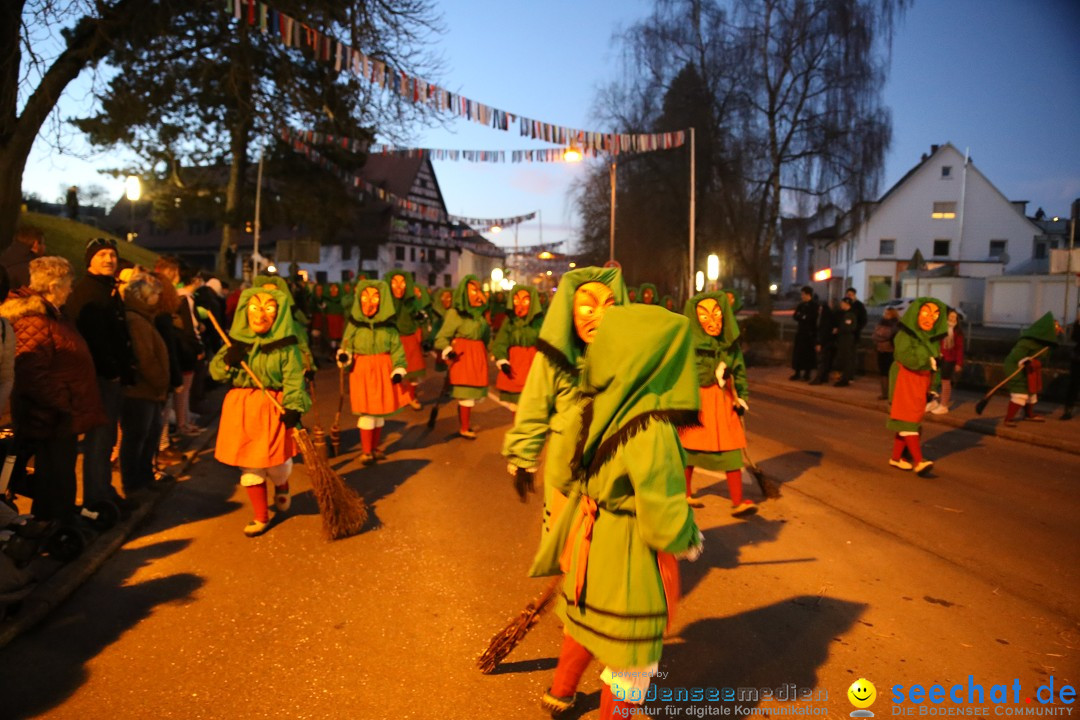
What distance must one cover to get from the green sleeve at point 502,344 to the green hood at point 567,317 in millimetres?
6013

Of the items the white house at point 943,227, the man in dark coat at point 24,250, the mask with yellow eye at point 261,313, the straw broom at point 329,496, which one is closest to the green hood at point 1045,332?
the straw broom at point 329,496

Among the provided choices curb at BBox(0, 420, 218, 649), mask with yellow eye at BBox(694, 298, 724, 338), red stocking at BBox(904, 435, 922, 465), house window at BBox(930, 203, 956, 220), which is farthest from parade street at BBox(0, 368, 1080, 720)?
house window at BBox(930, 203, 956, 220)

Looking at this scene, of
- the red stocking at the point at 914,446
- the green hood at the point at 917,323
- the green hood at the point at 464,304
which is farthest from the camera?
the green hood at the point at 464,304

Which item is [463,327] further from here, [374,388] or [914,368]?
[914,368]

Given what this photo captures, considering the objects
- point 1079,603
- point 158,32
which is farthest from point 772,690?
point 158,32

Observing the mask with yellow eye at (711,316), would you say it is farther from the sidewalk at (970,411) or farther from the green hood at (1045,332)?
the green hood at (1045,332)

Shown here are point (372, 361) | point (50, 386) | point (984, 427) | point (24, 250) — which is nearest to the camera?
point (50, 386)

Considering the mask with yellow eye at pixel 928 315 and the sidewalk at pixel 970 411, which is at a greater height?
the mask with yellow eye at pixel 928 315

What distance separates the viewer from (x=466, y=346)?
35.4 feet

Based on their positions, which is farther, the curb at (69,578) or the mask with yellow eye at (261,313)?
the mask with yellow eye at (261,313)

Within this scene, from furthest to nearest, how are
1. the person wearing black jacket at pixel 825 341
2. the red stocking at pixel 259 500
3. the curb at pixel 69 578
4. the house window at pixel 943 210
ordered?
Answer: the house window at pixel 943 210
the person wearing black jacket at pixel 825 341
the red stocking at pixel 259 500
the curb at pixel 69 578

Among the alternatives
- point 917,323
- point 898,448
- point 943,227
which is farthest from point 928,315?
point 943,227

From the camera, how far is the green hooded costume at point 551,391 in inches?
153

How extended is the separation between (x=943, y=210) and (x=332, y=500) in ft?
180
